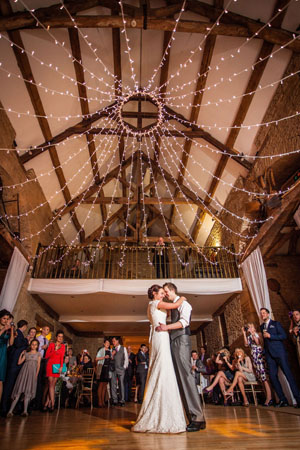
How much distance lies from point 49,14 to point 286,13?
13.0 feet

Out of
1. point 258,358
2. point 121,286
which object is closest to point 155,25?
point 121,286

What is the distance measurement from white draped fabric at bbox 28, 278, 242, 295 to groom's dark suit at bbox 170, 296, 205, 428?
435 cm

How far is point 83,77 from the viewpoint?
6.19 m

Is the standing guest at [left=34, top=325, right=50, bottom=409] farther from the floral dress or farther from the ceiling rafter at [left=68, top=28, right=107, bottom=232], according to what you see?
the ceiling rafter at [left=68, top=28, right=107, bottom=232]

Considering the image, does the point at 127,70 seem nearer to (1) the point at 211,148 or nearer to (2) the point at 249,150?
(1) the point at 211,148

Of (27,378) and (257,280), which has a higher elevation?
(257,280)

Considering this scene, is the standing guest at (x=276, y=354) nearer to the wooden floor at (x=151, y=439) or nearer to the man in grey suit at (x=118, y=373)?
the wooden floor at (x=151, y=439)

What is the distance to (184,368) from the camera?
2174 millimetres

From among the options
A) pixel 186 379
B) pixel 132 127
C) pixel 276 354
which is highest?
pixel 132 127

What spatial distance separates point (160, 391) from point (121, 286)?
467cm

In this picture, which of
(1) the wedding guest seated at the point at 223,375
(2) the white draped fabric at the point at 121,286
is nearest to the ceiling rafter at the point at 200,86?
(2) the white draped fabric at the point at 121,286

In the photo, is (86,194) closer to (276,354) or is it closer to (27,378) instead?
(27,378)

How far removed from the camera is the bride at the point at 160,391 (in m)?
1.98

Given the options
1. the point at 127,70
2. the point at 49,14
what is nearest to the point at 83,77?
the point at 127,70
